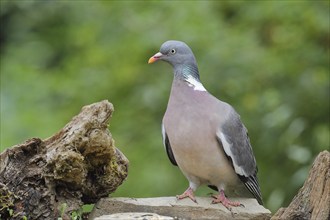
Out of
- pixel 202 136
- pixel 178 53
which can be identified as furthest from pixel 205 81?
pixel 202 136

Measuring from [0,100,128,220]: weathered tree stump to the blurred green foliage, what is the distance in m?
2.51

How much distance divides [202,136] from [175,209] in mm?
518

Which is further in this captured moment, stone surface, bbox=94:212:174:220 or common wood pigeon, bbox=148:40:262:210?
common wood pigeon, bbox=148:40:262:210

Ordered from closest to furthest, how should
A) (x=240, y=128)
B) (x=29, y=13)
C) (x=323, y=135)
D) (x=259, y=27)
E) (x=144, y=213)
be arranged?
(x=144, y=213)
(x=240, y=128)
(x=323, y=135)
(x=259, y=27)
(x=29, y=13)

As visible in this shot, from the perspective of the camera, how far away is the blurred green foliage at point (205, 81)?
7395 millimetres

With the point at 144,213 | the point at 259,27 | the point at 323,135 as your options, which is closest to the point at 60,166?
the point at 144,213

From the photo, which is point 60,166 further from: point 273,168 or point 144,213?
point 273,168

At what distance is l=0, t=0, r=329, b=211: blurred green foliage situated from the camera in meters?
7.39

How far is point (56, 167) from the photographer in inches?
199

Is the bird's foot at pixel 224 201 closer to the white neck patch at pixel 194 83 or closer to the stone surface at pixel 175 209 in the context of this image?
the stone surface at pixel 175 209

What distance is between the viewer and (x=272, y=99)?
7488 millimetres

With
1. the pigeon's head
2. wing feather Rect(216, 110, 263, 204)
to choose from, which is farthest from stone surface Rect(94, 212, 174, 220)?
the pigeon's head

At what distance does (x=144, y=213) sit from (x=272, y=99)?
9.26ft

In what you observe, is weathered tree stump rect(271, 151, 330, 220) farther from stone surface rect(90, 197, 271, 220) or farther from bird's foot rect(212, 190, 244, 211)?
bird's foot rect(212, 190, 244, 211)
